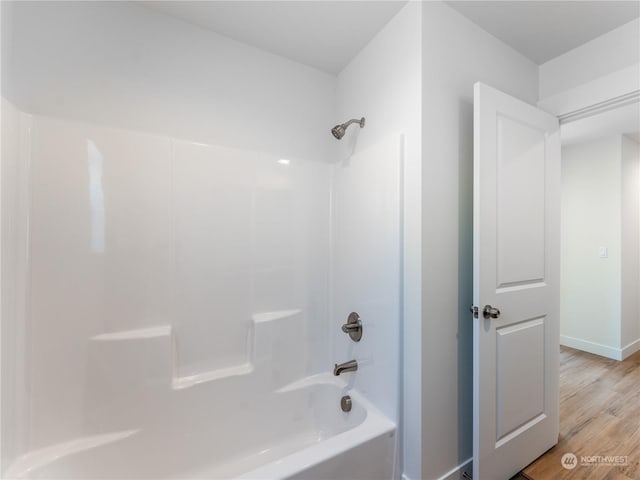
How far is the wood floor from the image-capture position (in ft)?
5.15

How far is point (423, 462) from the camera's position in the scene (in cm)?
130

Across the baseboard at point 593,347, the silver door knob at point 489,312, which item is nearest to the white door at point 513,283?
the silver door knob at point 489,312

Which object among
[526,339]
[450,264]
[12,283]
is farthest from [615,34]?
[12,283]

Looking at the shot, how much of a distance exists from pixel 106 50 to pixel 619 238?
14.4 feet

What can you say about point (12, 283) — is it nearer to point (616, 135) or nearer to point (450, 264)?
point (450, 264)

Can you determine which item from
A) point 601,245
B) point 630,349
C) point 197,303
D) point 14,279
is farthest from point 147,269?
point 630,349

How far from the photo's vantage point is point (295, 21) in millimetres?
1509

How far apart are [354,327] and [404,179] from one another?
85 centimetres

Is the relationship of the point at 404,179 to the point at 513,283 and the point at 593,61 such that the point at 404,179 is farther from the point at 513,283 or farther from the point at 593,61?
the point at 593,61

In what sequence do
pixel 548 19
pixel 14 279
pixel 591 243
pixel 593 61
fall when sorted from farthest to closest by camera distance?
pixel 591 243 → pixel 593 61 → pixel 548 19 → pixel 14 279

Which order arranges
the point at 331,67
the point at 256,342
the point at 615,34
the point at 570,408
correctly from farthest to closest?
the point at 570,408, the point at 331,67, the point at 256,342, the point at 615,34

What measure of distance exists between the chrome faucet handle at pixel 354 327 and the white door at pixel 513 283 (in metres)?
0.58

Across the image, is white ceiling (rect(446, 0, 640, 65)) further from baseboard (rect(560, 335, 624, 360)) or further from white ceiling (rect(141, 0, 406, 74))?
baseboard (rect(560, 335, 624, 360))

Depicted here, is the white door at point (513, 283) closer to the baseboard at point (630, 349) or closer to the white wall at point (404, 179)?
the white wall at point (404, 179)
